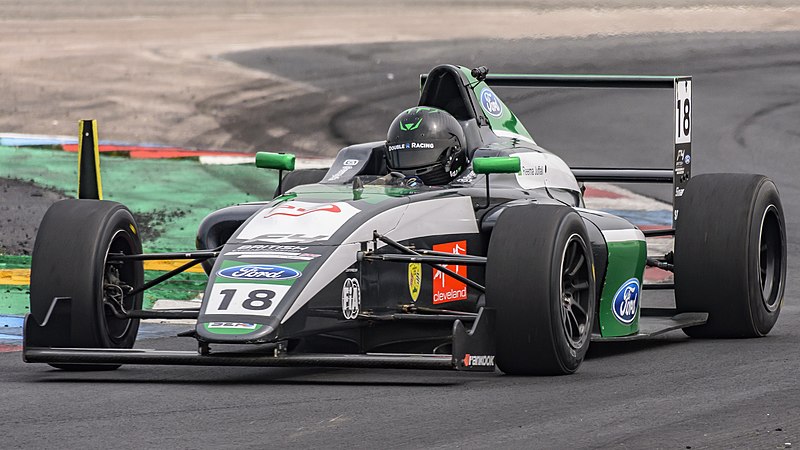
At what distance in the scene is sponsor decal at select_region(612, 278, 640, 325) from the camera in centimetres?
1033

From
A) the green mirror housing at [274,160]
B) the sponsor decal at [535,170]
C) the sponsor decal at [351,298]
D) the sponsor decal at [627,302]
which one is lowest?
the sponsor decal at [627,302]

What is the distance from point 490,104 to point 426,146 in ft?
3.52

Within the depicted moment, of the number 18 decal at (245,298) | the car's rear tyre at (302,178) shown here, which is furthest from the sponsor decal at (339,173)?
the number 18 decal at (245,298)

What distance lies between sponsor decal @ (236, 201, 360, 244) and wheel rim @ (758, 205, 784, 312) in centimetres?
359

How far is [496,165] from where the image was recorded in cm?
988

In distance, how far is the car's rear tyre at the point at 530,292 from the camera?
8.83m

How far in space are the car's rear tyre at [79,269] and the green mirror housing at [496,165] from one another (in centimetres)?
216

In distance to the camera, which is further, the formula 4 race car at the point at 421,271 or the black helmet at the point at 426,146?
the black helmet at the point at 426,146

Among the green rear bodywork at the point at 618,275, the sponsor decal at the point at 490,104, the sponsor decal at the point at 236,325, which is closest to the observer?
the sponsor decal at the point at 236,325

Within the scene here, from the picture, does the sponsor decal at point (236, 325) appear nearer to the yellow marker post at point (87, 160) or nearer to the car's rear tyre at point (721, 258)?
the car's rear tyre at point (721, 258)

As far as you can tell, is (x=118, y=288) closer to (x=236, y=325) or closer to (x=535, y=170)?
(x=236, y=325)

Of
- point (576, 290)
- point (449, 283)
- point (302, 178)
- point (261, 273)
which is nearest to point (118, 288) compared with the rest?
point (261, 273)

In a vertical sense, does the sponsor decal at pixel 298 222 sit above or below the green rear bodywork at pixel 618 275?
above

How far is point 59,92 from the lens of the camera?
27.2 m
